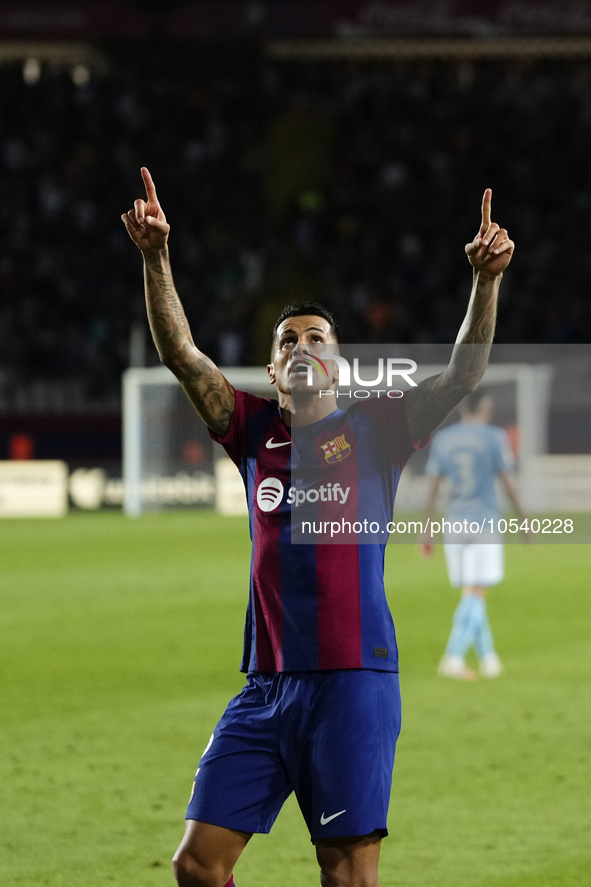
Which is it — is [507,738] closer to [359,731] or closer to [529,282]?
[359,731]

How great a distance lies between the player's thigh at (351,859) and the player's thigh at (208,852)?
0.23 m

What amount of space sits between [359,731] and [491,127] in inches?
1159

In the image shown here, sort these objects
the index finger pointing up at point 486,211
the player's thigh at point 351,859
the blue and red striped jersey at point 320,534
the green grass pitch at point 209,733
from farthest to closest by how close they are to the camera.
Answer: the green grass pitch at point 209,733
the index finger pointing up at point 486,211
the blue and red striped jersey at point 320,534
the player's thigh at point 351,859

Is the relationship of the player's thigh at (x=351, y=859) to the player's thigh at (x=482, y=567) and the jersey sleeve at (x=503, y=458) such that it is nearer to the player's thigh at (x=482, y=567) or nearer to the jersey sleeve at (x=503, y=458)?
the player's thigh at (x=482, y=567)

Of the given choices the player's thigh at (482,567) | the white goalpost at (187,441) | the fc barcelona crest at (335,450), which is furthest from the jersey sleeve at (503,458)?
the white goalpost at (187,441)

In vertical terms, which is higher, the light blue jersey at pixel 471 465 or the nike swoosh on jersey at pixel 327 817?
the light blue jersey at pixel 471 465

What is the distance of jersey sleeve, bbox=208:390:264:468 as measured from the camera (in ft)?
11.8

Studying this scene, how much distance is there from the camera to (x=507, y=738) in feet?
22.8

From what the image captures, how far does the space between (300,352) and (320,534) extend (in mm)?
530

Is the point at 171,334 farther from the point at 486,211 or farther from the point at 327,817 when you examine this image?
the point at 327,817

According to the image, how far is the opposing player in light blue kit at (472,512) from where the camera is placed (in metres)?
8.45

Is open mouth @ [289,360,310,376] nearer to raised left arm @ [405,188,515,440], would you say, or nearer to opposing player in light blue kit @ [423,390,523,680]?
raised left arm @ [405,188,515,440]

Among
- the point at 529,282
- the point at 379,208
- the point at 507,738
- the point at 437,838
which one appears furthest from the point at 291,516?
the point at 379,208

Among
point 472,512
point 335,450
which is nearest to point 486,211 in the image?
point 335,450
